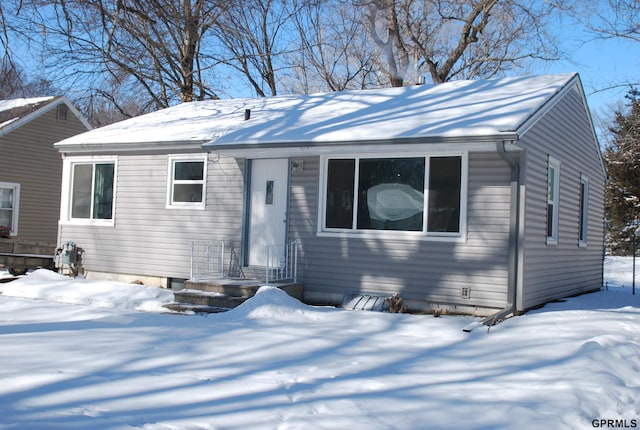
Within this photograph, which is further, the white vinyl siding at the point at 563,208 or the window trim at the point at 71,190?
the window trim at the point at 71,190

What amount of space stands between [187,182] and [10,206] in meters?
9.58

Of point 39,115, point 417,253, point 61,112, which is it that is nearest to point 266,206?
point 417,253

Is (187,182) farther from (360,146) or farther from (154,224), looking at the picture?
(360,146)

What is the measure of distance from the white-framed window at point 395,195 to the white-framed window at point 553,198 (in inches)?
83.8

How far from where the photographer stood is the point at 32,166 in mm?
19594

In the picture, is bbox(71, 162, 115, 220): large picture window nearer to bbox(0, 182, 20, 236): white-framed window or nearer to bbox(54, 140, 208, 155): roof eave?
bbox(54, 140, 208, 155): roof eave

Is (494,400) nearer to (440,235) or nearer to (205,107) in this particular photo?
(440,235)

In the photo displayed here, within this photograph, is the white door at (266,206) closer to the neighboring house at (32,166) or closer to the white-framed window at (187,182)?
the white-framed window at (187,182)

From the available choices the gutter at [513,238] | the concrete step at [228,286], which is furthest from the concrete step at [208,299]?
the gutter at [513,238]

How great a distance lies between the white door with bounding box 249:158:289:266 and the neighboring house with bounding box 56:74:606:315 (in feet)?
0.09

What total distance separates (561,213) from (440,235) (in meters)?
3.09

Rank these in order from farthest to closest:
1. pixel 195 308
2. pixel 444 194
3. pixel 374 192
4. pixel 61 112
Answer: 1. pixel 61 112
2. pixel 374 192
3. pixel 444 194
4. pixel 195 308

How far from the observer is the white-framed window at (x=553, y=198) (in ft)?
35.8

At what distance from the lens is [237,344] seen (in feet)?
23.5
